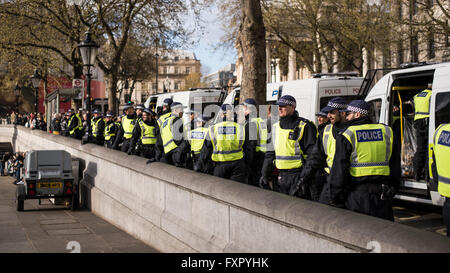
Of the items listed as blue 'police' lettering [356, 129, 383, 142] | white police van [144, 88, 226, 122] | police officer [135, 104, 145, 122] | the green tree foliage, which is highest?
the green tree foliage

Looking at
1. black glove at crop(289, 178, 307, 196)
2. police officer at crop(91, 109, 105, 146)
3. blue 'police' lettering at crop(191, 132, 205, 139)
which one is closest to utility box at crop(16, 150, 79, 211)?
police officer at crop(91, 109, 105, 146)

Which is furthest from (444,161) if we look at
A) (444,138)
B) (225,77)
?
(225,77)

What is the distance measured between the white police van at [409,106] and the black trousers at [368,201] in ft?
11.8

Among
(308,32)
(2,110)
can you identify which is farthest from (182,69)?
(308,32)

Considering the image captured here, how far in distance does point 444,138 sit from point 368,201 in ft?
3.01

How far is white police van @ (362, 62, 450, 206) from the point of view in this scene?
9039mm

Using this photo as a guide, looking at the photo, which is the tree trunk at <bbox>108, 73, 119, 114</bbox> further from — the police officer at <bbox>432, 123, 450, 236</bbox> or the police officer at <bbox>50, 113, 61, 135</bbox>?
the police officer at <bbox>432, 123, 450, 236</bbox>

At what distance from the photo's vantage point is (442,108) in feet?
29.5

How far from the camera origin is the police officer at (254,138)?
29.4 feet

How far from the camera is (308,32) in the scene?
34.6m

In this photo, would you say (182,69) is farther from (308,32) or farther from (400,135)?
(400,135)

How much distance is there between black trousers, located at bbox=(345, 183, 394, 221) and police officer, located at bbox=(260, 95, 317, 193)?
1.95 meters

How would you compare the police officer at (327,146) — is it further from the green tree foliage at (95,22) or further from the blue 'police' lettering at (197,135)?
the green tree foliage at (95,22)
